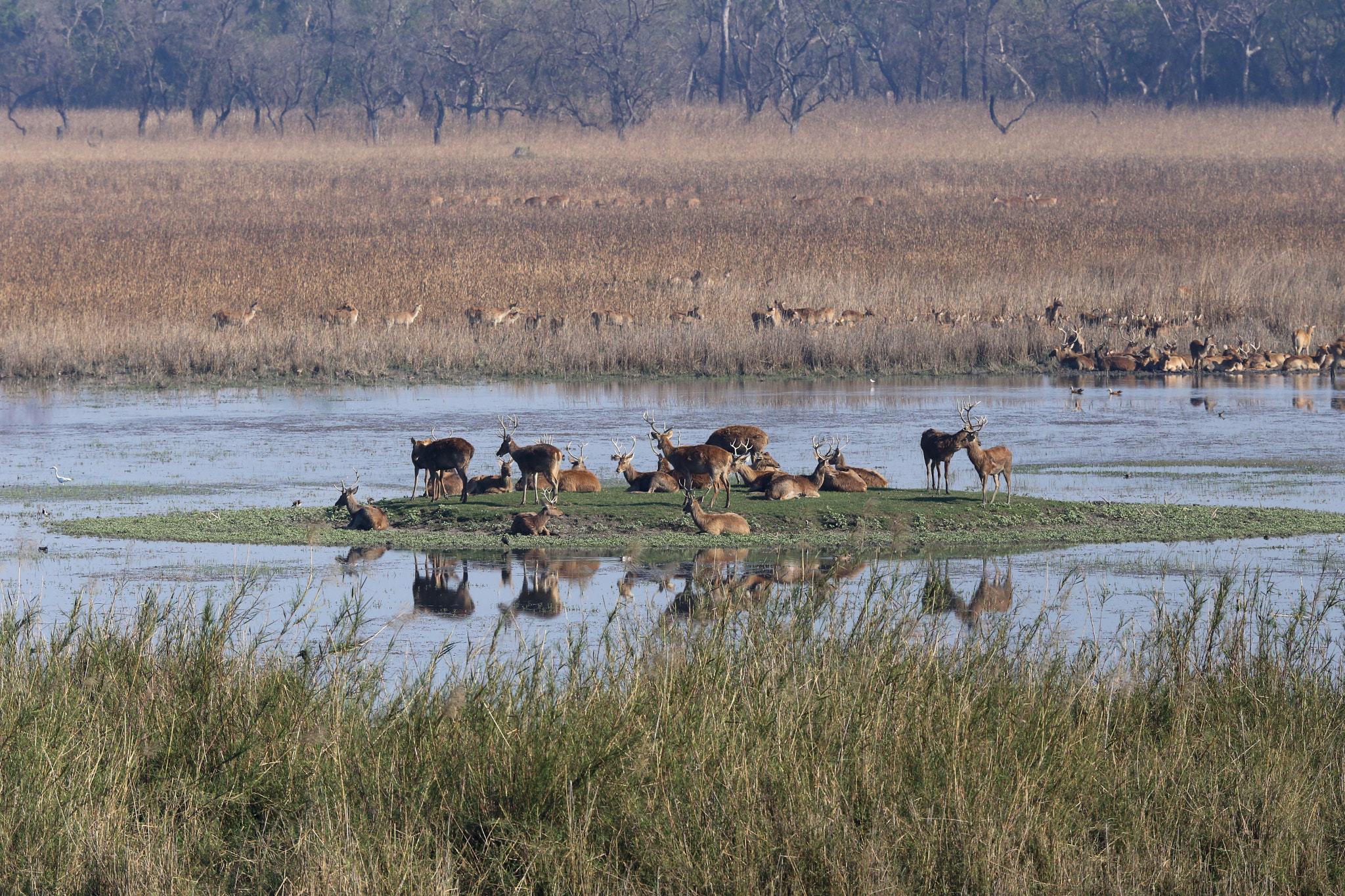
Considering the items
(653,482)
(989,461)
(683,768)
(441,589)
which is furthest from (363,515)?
(683,768)

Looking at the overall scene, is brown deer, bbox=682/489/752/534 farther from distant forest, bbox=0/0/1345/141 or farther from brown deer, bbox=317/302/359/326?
distant forest, bbox=0/0/1345/141

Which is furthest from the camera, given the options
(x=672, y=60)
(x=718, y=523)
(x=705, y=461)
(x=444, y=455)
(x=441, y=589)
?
(x=672, y=60)

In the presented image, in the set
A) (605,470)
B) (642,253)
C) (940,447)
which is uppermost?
(642,253)

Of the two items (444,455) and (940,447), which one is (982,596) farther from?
(444,455)

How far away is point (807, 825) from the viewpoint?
6.91 metres

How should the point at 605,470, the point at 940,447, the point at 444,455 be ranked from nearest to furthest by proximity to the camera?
the point at 444,455 < the point at 940,447 < the point at 605,470

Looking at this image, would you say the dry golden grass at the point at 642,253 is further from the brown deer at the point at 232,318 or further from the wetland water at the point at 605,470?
the wetland water at the point at 605,470

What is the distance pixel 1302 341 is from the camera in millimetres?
33719

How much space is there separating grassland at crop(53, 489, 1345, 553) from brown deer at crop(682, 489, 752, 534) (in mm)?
102

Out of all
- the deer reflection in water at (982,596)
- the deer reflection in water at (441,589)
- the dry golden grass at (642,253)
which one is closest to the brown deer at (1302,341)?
the dry golden grass at (642,253)

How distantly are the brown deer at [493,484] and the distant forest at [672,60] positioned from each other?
244ft

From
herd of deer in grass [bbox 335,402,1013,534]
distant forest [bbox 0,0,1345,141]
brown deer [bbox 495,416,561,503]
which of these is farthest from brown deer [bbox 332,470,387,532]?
distant forest [bbox 0,0,1345,141]

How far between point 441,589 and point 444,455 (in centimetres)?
363

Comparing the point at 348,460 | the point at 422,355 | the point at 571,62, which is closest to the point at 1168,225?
the point at 422,355
